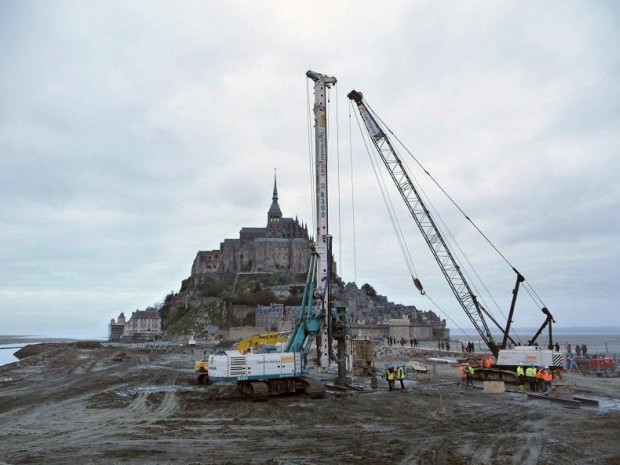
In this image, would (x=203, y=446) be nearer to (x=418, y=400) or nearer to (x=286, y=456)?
(x=286, y=456)

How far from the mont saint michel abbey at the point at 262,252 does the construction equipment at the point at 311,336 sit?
12831cm

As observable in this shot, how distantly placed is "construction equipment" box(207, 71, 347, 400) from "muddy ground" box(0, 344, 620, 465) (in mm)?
983

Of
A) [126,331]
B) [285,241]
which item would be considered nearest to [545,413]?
[285,241]

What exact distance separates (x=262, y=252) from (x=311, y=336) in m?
138

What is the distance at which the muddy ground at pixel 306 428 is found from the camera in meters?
12.7

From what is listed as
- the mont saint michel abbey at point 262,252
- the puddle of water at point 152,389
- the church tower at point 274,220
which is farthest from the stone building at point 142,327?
the puddle of water at point 152,389


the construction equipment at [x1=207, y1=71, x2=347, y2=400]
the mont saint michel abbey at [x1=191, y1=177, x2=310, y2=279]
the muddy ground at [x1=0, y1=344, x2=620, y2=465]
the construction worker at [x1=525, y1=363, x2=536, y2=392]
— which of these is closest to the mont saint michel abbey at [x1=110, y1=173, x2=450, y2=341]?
the mont saint michel abbey at [x1=191, y1=177, x2=310, y2=279]

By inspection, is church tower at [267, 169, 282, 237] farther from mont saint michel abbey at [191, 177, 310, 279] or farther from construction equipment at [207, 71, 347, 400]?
construction equipment at [207, 71, 347, 400]

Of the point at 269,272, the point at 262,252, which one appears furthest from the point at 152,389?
the point at 262,252

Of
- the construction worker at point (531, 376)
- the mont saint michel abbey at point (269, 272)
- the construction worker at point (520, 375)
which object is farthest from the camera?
the mont saint michel abbey at point (269, 272)

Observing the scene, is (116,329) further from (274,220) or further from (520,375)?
(520,375)

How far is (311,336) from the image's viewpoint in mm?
25641

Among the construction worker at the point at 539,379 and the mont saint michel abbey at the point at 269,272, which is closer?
the construction worker at the point at 539,379

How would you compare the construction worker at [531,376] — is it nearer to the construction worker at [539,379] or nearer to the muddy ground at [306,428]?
the construction worker at [539,379]
